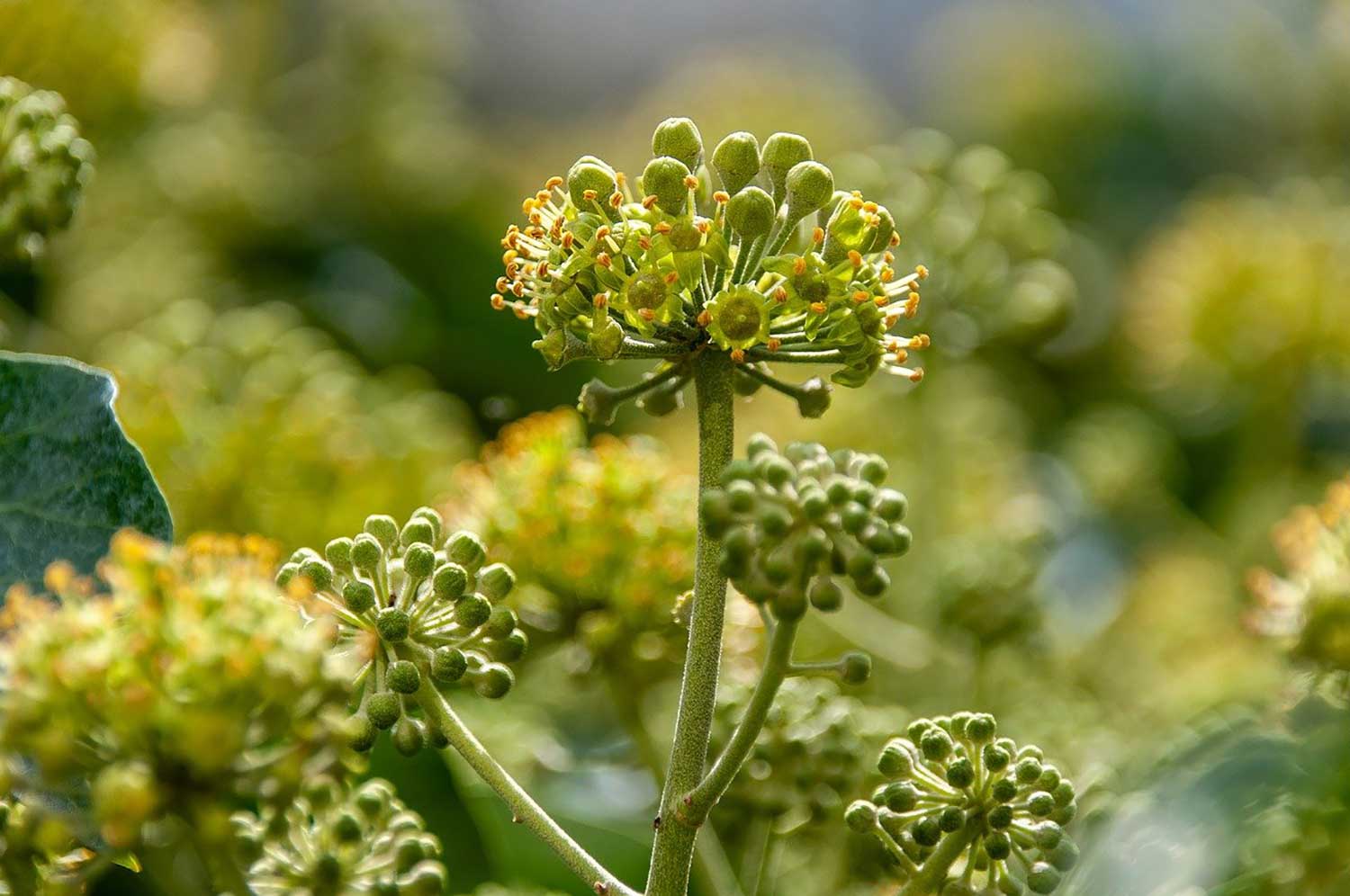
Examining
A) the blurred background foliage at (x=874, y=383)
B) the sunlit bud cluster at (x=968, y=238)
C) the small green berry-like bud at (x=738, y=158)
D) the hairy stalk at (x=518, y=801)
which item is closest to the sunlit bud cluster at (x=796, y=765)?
the blurred background foliage at (x=874, y=383)

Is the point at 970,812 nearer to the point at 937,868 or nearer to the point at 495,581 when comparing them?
the point at 937,868

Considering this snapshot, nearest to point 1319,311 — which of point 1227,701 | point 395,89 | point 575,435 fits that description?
point 1227,701

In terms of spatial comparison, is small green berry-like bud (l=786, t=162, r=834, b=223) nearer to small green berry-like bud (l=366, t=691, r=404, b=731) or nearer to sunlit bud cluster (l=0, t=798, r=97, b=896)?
small green berry-like bud (l=366, t=691, r=404, b=731)

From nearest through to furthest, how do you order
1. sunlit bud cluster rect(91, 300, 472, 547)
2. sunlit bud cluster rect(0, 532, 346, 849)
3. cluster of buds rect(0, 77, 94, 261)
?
sunlit bud cluster rect(0, 532, 346, 849)
cluster of buds rect(0, 77, 94, 261)
sunlit bud cluster rect(91, 300, 472, 547)

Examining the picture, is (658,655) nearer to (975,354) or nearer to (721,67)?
(975,354)

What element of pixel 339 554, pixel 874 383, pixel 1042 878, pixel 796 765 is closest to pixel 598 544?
pixel 796 765

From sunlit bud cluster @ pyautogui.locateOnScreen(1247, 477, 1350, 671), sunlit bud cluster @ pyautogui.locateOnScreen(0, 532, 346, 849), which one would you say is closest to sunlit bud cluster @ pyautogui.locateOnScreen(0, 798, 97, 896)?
sunlit bud cluster @ pyautogui.locateOnScreen(0, 532, 346, 849)
